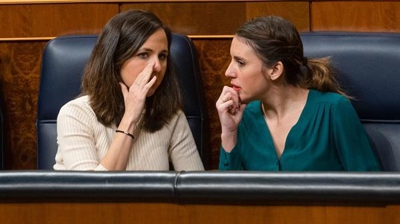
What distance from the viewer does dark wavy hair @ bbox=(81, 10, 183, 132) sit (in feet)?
5.48

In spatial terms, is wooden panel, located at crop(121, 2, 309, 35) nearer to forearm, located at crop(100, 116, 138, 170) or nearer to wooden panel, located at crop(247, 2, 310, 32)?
wooden panel, located at crop(247, 2, 310, 32)

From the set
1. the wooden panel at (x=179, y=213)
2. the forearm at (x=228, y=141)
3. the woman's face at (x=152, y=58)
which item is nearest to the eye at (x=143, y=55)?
the woman's face at (x=152, y=58)

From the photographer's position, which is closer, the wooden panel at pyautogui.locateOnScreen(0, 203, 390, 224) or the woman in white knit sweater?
the wooden panel at pyautogui.locateOnScreen(0, 203, 390, 224)

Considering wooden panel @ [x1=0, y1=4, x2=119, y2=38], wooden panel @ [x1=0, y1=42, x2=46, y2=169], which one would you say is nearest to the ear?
wooden panel @ [x1=0, y1=4, x2=119, y2=38]

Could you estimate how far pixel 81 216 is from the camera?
1011mm

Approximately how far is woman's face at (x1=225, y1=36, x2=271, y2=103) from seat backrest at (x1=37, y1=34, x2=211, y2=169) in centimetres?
18

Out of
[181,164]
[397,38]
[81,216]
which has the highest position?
[397,38]

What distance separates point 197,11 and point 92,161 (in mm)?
482

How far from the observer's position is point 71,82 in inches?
69.5

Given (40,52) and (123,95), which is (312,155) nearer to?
(123,95)

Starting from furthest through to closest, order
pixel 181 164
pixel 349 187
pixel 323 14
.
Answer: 1. pixel 323 14
2. pixel 181 164
3. pixel 349 187

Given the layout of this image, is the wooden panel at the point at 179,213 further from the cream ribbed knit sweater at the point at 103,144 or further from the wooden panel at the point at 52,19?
the wooden panel at the point at 52,19

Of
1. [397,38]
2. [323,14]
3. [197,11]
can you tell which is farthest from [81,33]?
[397,38]

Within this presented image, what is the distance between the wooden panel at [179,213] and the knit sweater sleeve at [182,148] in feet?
2.38
